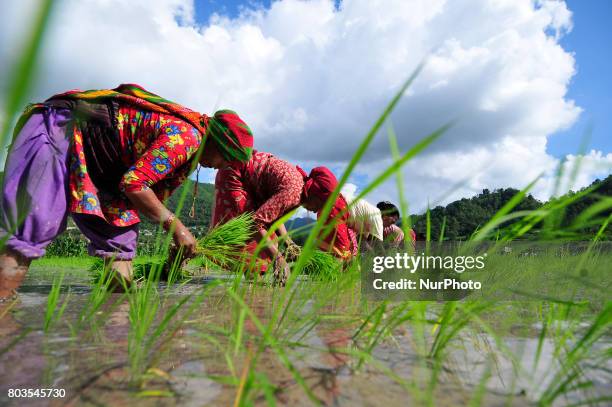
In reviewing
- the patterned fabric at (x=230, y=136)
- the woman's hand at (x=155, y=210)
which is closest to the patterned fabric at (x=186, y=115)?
the patterned fabric at (x=230, y=136)

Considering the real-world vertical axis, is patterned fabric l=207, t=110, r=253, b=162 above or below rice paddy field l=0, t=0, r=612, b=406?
above

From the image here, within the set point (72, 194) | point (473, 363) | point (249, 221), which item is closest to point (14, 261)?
point (72, 194)

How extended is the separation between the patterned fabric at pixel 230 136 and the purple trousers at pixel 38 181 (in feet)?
2.19

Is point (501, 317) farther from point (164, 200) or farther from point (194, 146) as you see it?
point (164, 200)

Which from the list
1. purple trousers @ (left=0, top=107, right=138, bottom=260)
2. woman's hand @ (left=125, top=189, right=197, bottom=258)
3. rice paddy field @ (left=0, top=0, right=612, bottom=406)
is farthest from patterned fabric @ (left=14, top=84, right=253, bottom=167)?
rice paddy field @ (left=0, top=0, right=612, bottom=406)

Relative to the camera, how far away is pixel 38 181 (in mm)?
1694

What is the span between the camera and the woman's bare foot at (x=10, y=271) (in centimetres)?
155

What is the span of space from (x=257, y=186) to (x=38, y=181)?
1751mm

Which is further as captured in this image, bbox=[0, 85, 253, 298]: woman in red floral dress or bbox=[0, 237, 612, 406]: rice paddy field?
bbox=[0, 85, 253, 298]: woman in red floral dress

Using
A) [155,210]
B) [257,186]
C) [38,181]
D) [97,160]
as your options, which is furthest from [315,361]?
[257,186]

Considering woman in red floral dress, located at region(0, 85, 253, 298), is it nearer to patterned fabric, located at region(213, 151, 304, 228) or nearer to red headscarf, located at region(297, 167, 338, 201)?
patterned fabric, located at region(213, 151, 304, 228)

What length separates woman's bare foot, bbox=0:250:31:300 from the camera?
1552 mm

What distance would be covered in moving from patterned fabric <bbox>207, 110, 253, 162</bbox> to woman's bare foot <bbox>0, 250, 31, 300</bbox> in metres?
0.99

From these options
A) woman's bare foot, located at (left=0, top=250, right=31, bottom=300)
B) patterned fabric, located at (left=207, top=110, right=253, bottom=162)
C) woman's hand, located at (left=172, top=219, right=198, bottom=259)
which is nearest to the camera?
woman's bare foot, located at (left=0, top=250, right=31, bottom=300)
